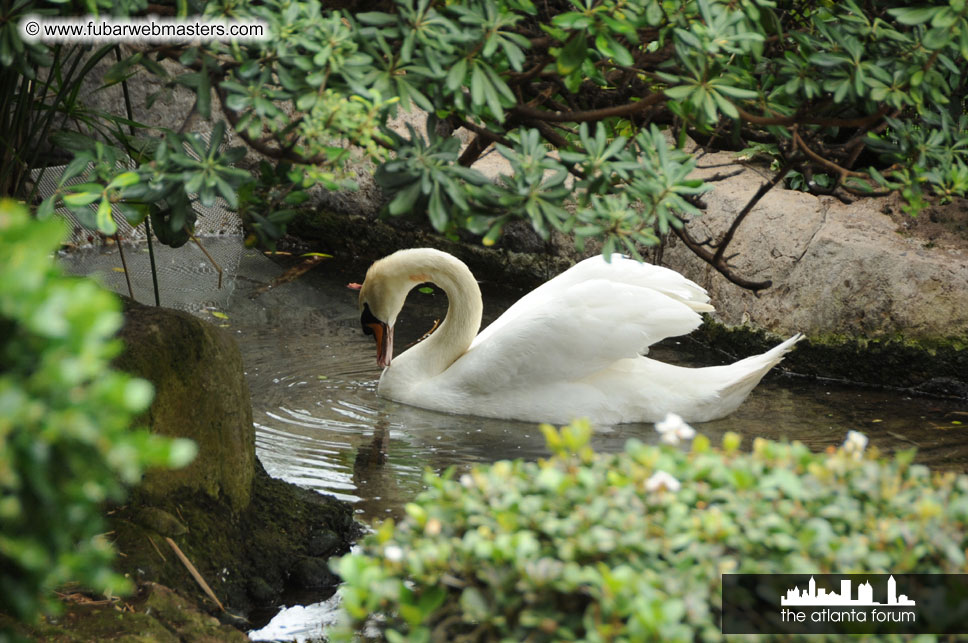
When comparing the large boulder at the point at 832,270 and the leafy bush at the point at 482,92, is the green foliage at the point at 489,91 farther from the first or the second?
the large boulder at the point at 832,270

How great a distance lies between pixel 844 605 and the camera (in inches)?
77.5

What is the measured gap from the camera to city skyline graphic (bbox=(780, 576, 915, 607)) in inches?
77.6

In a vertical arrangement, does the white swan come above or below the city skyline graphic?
above

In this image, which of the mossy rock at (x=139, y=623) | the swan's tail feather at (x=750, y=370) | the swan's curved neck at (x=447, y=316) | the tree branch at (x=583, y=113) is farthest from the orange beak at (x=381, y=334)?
the tree branch at (x=583, y=113)

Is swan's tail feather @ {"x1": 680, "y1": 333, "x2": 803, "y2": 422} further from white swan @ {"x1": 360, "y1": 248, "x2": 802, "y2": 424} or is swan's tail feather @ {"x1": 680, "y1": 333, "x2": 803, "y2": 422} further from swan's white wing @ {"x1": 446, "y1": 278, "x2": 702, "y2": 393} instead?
swan's white wing @ {"x1": 446, "y1": 278, "x2": 702, "y2": 393}

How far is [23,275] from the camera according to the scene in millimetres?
1343

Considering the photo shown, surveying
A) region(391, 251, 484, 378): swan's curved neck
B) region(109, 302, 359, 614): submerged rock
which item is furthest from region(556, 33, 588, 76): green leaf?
region(391, 251, 484, 378): swan's curved neck

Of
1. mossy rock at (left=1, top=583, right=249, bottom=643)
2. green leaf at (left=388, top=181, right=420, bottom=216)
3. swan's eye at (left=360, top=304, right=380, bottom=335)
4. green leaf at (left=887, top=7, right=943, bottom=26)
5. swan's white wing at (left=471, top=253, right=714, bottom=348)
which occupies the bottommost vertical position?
mossy rock at (left=1, top=583, right=249, bottom=643)

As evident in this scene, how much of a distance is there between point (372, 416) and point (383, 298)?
2.36 feet

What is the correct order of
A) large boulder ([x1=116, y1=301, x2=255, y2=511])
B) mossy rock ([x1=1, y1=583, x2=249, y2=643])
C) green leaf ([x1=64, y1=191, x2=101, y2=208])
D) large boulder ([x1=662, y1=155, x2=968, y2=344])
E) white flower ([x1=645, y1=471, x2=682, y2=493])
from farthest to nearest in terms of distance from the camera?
large boulder ([x1=662, y1=155, x2=968, y2=344]) → large boulder ([x1=116, y1=301, x2=255, y2=511]) → mossy rock ([x1=1, y1=583, x2=249, y2=643]) → green leaf ([x1=64, y1=191, x2=101, y2=208]) → white flower ([x1=645, y1=471, x2=682, y2=493])

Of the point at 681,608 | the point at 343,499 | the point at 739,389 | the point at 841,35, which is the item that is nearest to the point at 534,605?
the point at 681,608

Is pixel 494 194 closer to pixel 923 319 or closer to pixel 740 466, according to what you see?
pixel 740 466

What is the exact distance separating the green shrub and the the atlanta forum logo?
4.12 feet

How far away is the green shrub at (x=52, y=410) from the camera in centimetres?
132
